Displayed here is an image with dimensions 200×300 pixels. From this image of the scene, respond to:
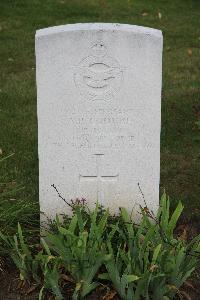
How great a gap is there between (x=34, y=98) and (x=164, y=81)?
1.65m

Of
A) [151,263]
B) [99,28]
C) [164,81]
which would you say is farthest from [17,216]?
[164,81]

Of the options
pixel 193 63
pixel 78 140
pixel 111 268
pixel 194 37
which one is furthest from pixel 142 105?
pixel 194 37

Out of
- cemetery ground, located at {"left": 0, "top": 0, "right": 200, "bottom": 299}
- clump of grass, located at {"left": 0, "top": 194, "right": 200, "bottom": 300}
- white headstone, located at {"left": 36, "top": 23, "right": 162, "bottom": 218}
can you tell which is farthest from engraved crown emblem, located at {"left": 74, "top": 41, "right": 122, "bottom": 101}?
cemetery ground, located at {"left": 0, "top": 0, "right": 200, "bottom": 299}

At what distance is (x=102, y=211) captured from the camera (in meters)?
4.46

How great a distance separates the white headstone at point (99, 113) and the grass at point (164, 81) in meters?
0.51

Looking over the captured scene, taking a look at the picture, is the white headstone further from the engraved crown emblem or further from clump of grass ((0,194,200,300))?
clump of grass ((0,194,200,300))

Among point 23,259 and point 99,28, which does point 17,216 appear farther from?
point 99,28

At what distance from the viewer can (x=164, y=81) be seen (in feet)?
26.6

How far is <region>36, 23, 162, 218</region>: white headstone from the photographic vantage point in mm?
4109

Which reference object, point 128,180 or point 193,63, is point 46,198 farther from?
point 193,63

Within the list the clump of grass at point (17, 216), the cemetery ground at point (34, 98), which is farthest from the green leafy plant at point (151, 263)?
the clump of grass at point (17, 216)

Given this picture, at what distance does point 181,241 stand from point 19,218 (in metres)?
1.14

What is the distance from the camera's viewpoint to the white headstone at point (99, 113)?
4.11m

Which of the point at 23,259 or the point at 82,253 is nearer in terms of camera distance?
the point at 82,253
